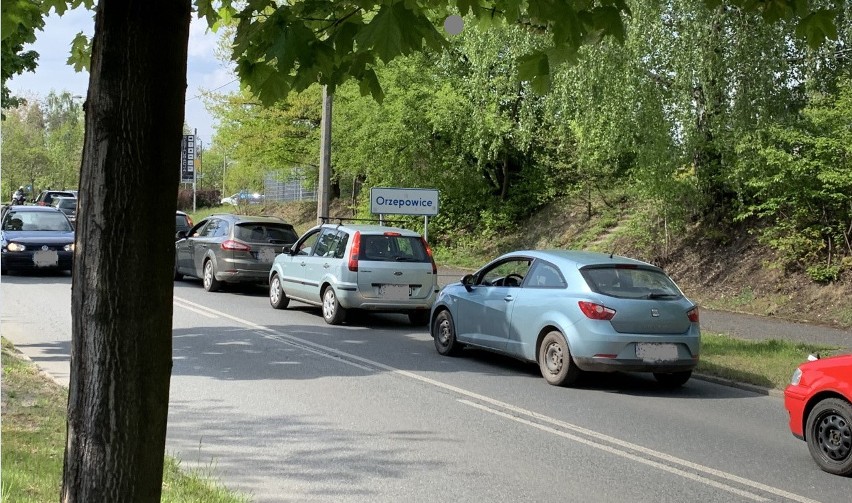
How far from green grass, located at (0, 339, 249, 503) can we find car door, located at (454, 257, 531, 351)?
16.8 feet

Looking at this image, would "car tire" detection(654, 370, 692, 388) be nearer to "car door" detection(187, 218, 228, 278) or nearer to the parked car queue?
the parked car queue

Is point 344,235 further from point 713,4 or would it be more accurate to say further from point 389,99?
point 389,99

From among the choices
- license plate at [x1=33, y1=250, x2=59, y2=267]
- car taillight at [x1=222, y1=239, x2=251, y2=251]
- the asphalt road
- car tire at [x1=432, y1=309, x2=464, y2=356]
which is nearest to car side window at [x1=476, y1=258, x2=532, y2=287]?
car tire at [x1=432, y1=309, x2=464, y2=356]

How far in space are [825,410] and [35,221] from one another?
2012 centimetres

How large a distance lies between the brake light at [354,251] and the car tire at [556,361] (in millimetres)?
5097

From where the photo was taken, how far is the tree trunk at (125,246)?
3156 mm

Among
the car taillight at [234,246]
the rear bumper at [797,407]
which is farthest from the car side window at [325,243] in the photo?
the rear bumper at [797,407]

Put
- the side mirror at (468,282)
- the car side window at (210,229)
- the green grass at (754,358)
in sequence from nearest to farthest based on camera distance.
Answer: the green grass at (754,358), the side mirror at (468,282), the car side window at (210,229)

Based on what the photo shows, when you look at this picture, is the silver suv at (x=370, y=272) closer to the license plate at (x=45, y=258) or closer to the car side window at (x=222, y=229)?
the car side window at (x=222, y=229)

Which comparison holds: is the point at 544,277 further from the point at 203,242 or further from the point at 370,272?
the point at 203,242

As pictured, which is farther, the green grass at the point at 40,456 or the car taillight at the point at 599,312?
the car taillight at the point at 599,312

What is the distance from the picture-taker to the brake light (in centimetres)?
1511

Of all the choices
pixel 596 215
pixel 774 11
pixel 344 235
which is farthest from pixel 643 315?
pixel 596 215

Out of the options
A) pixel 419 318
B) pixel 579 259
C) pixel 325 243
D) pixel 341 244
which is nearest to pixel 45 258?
pixel 325 243
